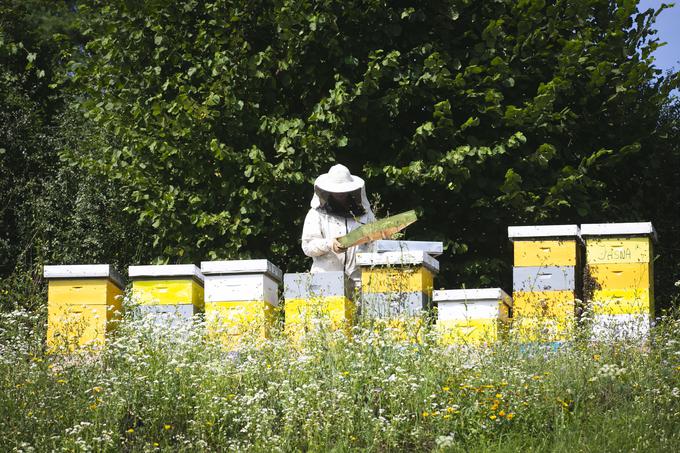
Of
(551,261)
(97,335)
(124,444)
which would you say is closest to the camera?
(124,444)

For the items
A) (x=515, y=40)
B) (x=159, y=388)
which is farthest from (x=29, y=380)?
(x=515, y=40)

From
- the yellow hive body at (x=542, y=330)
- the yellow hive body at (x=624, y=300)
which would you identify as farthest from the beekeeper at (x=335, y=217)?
the yellow hive body at (x=624, y=300)

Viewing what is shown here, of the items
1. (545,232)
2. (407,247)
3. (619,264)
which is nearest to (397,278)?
(407,247)

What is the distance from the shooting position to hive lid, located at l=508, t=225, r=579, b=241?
1048cm

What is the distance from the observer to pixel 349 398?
23.1ft

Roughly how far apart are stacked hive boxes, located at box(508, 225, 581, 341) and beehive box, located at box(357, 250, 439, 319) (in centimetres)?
99

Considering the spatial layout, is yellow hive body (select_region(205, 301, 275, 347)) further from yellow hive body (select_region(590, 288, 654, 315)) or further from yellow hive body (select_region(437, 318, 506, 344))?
yellow hive body (select_region(590, 288, 654, 315))

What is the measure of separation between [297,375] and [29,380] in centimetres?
189

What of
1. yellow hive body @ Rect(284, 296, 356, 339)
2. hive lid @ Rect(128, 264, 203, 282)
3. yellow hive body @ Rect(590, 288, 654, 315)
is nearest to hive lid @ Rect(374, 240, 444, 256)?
yellow hive body @ Rect(284, 296, 356, 339)

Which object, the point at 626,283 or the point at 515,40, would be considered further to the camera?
the point at 515,40

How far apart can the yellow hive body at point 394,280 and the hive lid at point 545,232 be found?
1181 mm

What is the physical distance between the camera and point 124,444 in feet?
22.9

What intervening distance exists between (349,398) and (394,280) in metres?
2.74

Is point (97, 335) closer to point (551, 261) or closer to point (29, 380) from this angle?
point (29, 380)
